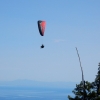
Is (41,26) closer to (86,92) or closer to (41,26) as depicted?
(41,26)

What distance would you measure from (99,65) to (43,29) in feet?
24.1

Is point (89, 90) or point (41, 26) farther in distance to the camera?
point (41, 26)

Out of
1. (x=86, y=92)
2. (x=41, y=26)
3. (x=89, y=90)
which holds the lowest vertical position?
(x=86, y=92)

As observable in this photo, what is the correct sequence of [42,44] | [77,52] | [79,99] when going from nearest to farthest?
1. [77,52]
2. [42,44]
3. [79,99]

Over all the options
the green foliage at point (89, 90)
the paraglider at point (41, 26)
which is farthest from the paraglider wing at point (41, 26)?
the green foliage at point (89, 90)

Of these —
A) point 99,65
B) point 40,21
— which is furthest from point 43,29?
point 99,65

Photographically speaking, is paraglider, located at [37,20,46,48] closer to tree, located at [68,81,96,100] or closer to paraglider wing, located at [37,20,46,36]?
paraglider wing, located at [37,20,46,36]

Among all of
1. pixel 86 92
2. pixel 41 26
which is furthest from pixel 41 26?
pixel 86 92

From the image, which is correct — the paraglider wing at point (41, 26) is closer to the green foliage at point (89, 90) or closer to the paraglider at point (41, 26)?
the paraglider at point (41, 26)

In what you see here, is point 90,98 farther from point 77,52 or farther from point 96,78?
point 77,52

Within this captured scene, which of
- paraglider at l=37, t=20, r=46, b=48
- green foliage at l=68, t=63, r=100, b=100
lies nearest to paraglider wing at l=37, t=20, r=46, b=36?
paraglider at l=37, t=20, r=46, b=48

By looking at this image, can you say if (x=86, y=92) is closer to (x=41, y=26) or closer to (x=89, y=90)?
(x=89, y=90)

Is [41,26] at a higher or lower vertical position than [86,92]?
higher

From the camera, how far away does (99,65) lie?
93.1ft
